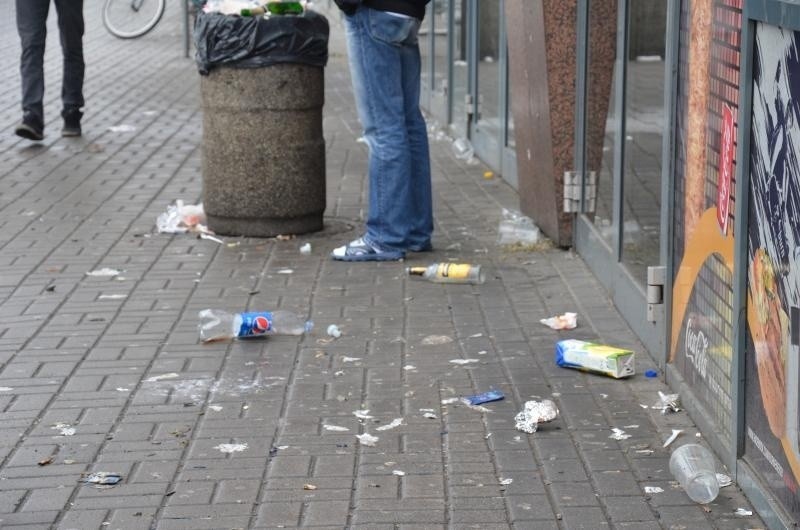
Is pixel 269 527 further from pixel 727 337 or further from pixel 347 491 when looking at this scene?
pixel 727 337

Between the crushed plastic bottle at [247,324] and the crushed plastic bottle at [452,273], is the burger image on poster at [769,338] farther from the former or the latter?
the crushed plastic bottle at [452,273]

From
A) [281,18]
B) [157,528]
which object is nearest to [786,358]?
[157,528]

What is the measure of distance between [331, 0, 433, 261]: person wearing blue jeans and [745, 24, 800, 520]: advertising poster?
129 inches

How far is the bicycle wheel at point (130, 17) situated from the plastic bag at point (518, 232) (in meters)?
12.7

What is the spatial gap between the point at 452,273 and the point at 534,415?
204 centimetres

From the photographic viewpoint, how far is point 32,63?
35.0 ft

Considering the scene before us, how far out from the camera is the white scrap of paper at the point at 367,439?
177 inches

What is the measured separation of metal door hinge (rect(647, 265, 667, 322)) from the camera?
5.04m

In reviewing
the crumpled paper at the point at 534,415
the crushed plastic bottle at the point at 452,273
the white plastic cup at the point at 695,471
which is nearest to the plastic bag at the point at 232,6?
the crushed plastic bottle at the point at 452,273

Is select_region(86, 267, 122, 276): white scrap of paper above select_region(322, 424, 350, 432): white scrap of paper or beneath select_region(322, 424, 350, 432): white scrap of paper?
beneath

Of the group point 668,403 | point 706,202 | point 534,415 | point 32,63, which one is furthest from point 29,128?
point 706,202

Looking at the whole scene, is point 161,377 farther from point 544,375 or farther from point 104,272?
point 104,272

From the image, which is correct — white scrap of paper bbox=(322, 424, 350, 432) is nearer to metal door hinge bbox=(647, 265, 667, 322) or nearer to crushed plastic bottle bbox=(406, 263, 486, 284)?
metal door hinge bbox=(647, 265, 667, 322)

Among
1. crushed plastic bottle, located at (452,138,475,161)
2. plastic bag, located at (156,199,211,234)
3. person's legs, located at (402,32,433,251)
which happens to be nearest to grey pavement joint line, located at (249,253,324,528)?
person's legs, located at (402,32,433,251)
